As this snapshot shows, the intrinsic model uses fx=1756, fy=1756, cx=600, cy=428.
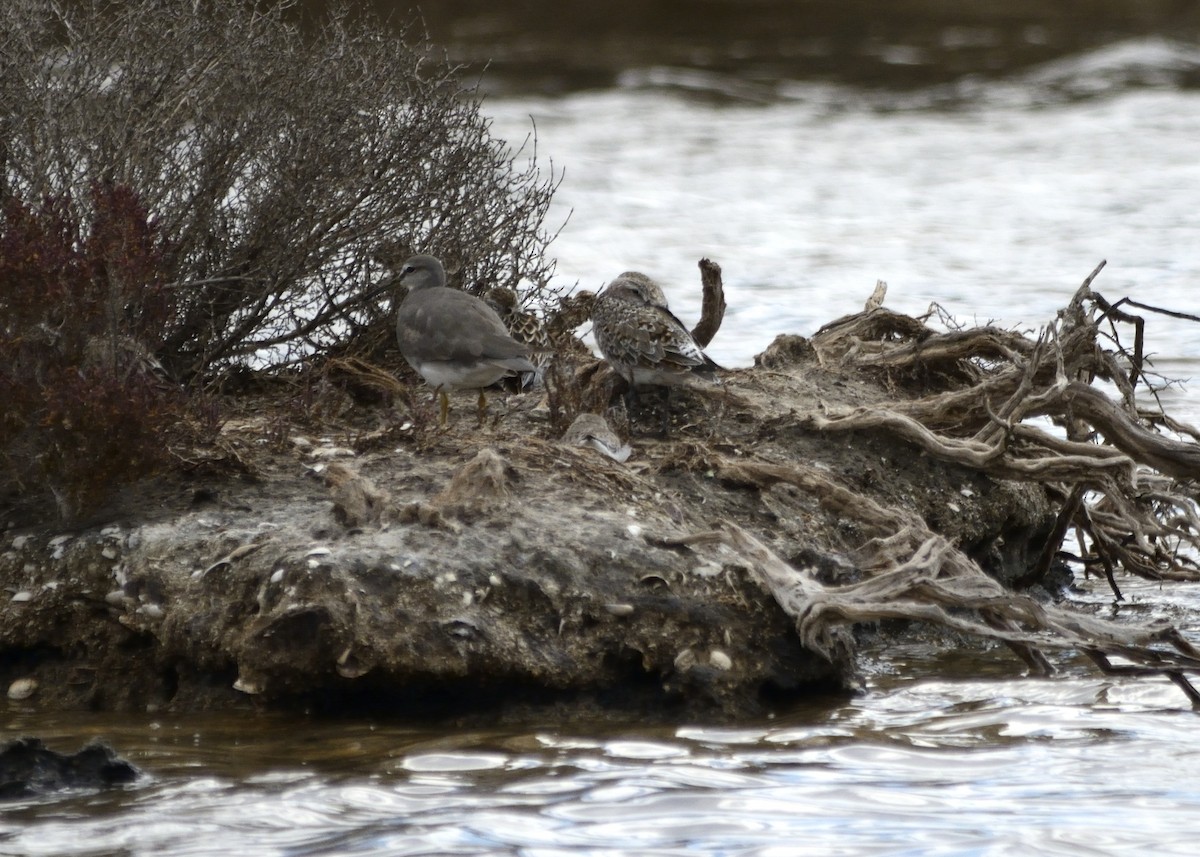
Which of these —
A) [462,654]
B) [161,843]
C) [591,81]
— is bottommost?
[161,843]

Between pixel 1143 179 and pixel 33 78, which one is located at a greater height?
pixel 1143 179

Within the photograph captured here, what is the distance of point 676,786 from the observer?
208 inches

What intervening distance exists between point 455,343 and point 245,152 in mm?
1480

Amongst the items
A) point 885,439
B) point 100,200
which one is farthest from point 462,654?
point 885,439

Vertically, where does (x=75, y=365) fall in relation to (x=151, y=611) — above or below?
above

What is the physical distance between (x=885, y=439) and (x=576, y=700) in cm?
257

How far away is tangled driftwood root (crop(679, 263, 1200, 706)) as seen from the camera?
20.1ft

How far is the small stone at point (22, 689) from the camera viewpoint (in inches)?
247

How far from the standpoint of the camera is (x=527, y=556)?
616 centimetres

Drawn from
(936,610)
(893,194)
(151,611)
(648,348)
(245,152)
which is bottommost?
(936,610)

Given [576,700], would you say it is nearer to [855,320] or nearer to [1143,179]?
[855,320]

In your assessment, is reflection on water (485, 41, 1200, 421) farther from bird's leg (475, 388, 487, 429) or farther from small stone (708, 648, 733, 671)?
small stone (708, 648, 733, 671)

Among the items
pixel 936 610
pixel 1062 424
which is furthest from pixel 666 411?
pixel 936 610

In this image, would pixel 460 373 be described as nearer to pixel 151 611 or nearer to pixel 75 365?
pixel 75 365
